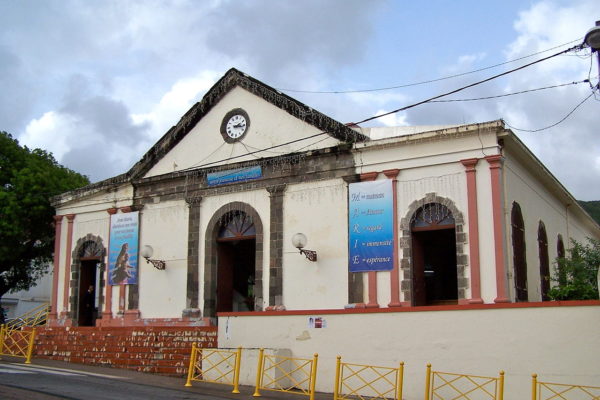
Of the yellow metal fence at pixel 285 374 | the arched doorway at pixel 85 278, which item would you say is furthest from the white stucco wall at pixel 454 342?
the arched doorway at pixel 85 278

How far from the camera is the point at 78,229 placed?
2644cm

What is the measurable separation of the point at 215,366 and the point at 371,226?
5979 mm

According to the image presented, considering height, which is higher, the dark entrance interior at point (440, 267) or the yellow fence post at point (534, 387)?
the dark entrance interior at point (440, 267)

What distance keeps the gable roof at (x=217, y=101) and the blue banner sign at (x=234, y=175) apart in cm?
214

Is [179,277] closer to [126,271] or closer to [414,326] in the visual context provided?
[126,271]

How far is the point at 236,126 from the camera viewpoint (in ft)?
75.8

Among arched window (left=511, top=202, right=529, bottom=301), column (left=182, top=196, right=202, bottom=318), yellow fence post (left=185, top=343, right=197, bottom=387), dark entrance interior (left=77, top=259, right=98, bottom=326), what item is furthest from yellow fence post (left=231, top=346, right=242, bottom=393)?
dark entrance interior (left=77, top=259, right=98, bottom=326)

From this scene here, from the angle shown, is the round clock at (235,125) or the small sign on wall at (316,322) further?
the round clock at (235,125)

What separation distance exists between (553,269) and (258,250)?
9923 mm

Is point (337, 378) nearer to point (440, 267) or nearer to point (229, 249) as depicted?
point (229, 249)

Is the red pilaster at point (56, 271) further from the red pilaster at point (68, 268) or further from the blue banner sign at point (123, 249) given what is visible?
the blue banner sign at point (123, 249)

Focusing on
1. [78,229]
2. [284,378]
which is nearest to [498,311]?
[284,378]

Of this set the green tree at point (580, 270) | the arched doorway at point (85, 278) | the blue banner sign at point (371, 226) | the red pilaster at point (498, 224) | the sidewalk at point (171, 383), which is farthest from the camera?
the arched doorway at point (85, 278)

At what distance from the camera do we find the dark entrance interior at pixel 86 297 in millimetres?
26125
